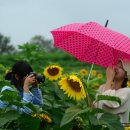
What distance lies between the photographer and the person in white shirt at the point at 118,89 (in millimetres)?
2859

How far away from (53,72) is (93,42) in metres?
0.81

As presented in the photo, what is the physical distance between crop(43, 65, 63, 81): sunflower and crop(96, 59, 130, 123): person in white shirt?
0.78 metres

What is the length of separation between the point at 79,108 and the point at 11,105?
1.00 ft

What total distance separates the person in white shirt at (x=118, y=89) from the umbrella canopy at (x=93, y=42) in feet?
0.29

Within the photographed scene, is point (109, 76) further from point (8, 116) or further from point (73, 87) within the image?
point (8, 116)

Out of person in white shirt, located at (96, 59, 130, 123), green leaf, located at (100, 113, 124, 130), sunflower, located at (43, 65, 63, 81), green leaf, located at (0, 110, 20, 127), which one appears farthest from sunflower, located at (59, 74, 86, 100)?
sunflower, located at (43, 65, 63, 81)

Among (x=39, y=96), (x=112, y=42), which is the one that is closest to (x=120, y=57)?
(x=112, y=42)

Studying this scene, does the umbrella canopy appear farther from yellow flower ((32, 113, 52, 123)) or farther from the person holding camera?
yellow flower ((32, 113, 52, 123))

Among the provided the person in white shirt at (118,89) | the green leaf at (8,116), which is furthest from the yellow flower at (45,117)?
the person in white shirt at (118,89)

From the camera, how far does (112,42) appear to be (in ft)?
9.60

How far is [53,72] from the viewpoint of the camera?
383 cm

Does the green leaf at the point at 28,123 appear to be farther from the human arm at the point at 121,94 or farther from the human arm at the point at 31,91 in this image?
the human arm at the point at 121,94

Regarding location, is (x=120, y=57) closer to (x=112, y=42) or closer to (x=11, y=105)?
(x=112, y=42)

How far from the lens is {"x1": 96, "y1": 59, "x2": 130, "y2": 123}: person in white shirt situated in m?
2.86
